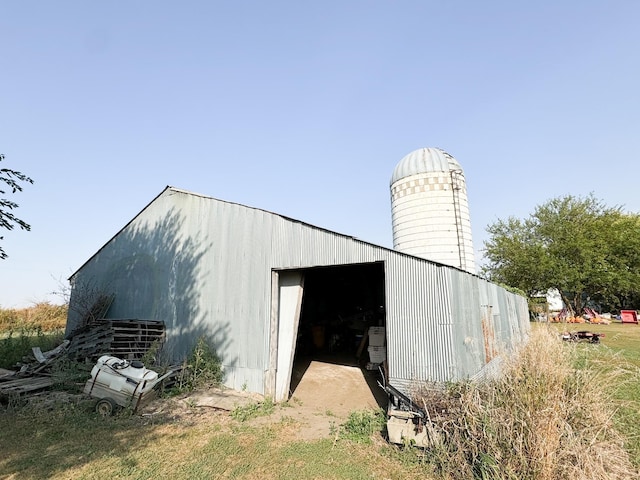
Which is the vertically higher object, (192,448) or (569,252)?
(569,252)

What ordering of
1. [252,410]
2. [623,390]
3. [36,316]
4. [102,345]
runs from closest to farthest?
[252,410] < [623,390] < [102,345] < [36,316]

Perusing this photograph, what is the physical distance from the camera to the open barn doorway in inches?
326

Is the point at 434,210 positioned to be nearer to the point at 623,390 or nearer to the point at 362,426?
the point at 623,390

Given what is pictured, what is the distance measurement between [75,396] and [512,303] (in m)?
14.3

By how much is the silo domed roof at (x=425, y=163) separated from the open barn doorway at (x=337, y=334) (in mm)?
4722

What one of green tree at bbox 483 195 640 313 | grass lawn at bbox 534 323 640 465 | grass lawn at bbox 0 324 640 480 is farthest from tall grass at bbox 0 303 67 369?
green tree at bbox 483 195 640 313

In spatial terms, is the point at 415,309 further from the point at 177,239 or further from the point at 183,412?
the point at 177,239

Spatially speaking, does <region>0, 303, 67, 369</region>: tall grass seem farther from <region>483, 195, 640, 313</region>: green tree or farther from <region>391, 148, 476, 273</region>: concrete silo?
<region>483, 195, 640, 313</region>: green tree

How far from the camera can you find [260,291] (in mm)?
8180

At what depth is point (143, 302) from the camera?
10.2 metres

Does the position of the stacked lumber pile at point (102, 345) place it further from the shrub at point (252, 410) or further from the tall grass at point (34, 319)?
the tall grass at point (34, 319)

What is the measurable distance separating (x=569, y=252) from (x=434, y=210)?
20.9 metres

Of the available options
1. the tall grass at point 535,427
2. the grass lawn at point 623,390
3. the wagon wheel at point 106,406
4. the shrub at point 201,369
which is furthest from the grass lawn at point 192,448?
the shrub at point 201,369

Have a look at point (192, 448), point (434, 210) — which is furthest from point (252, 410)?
point (434, 210)
